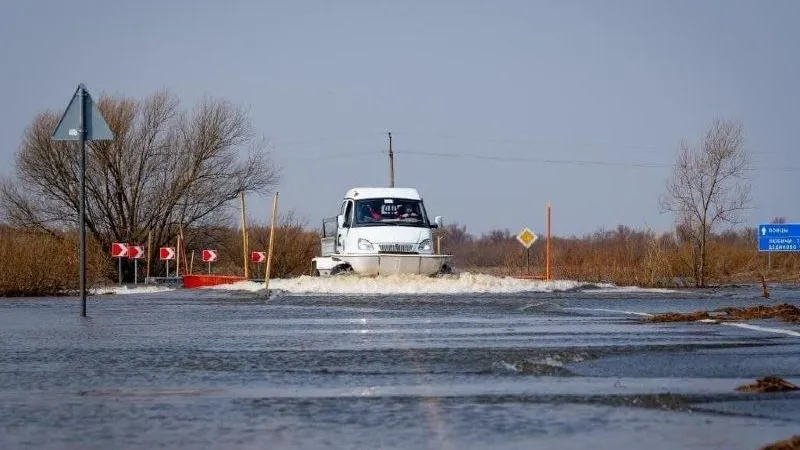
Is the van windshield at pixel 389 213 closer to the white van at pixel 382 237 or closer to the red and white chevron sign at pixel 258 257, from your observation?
the white van at pixel 382 237

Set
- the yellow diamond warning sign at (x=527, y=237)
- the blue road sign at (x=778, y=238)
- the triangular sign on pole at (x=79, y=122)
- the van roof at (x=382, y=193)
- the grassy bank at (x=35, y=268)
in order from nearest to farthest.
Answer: the triangular sign on pole at (x=79, y=122) < the grassy bank at (x=35, y=268) < the van roof at (x=382, y=193) < the yellow diamond warning sign at (x=527, y=237) < the blue road sign at (x=778, y=238)

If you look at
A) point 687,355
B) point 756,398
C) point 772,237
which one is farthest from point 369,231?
point 772,237

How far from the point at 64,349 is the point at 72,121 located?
6.32 m

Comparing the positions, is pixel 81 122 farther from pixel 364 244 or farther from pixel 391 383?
pixel 364 244

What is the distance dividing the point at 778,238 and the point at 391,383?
174 feet

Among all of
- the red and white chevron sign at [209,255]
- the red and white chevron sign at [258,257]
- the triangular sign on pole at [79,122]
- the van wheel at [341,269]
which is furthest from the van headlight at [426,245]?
the red and white chevron sign at [258,257]

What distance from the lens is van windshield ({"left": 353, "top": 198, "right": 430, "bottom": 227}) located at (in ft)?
115

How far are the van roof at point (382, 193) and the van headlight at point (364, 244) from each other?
1.51m

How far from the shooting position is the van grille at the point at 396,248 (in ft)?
112

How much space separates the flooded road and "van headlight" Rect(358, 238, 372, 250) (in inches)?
644

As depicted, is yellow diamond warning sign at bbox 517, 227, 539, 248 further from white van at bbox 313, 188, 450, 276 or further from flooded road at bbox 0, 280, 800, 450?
flooded road at bbox 0, 280, 800, 450

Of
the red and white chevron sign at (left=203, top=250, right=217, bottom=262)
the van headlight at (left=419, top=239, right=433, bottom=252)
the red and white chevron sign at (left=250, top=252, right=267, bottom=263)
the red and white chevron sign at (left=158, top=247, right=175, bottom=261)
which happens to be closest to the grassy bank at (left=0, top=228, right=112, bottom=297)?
the van headlight at (left=419, top=239, right=433, bottom=252)

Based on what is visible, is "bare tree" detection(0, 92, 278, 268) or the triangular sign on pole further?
"bare tree" detection(0, 92, 278, 268)

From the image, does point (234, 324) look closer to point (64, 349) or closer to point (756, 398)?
point (64, 349)
